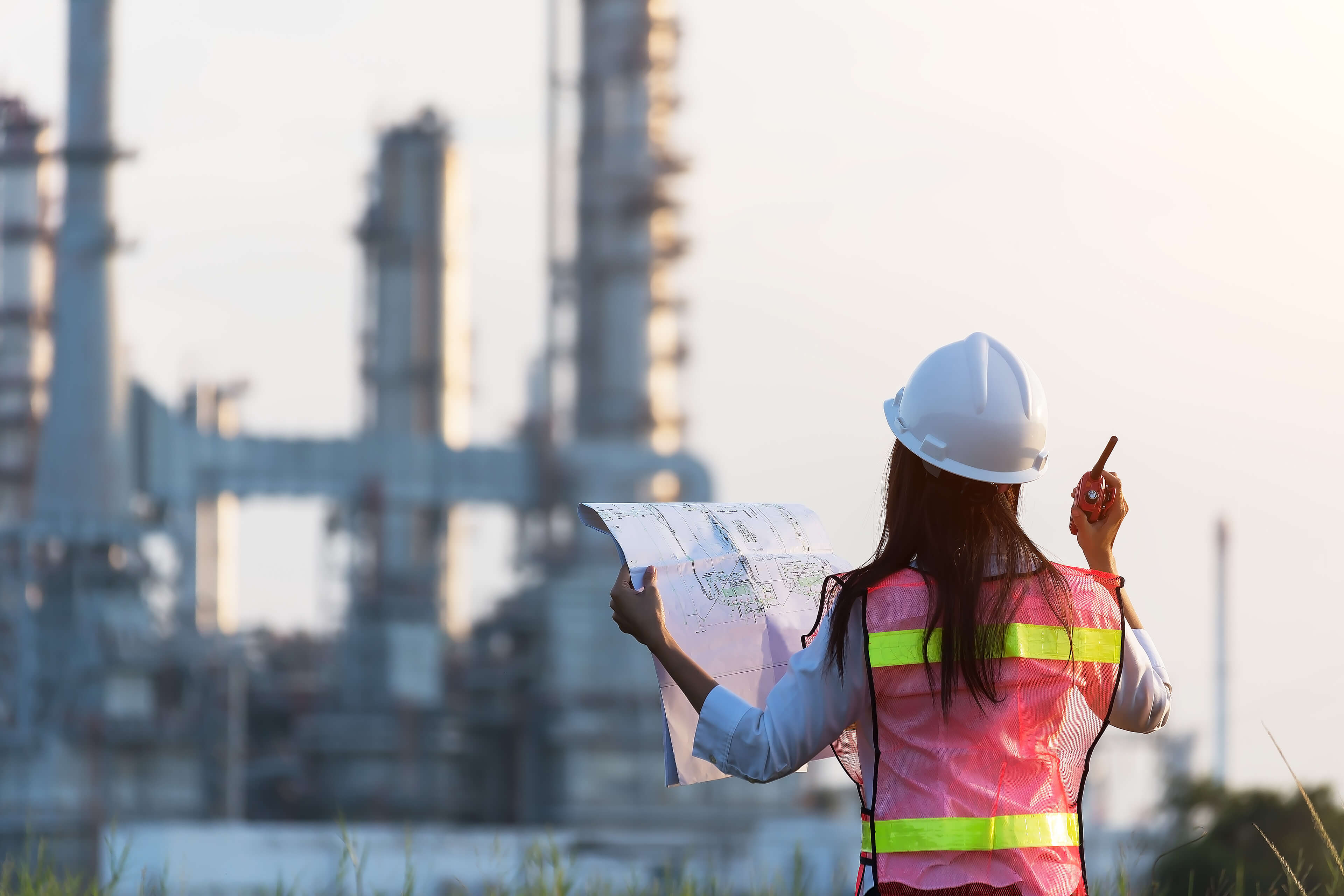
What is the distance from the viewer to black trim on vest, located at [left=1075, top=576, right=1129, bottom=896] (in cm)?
232

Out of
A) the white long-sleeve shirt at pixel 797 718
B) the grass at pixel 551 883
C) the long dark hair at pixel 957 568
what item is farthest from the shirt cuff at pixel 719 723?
the grass at pixel 551 883

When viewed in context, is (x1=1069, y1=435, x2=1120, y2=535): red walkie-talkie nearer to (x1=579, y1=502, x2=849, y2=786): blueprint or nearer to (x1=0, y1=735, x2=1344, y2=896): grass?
(x1=579, y1=502, x2=849, y2=786): blueprint

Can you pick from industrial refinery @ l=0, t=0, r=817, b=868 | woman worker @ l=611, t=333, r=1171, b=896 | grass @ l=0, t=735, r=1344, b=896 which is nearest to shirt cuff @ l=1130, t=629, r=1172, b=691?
woman worker @ l=611, t=333, r=1171, b=896

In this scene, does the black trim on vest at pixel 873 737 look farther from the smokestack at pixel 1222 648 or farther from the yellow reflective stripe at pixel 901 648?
the smokestack at pixel 1222 648

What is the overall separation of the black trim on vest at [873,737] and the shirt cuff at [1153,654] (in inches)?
15.3

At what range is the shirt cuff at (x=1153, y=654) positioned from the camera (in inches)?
98.0

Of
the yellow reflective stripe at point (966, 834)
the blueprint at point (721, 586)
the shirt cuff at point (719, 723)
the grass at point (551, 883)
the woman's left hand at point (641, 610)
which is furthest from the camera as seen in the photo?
the grass at point (551, 883)

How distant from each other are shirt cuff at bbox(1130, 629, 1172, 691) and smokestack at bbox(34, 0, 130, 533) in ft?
92.2

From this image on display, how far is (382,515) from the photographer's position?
30766mm

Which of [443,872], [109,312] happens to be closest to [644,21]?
[109,312]

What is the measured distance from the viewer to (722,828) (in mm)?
30938

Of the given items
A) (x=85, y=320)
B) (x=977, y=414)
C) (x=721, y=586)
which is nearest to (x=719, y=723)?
(x=721, y=586)

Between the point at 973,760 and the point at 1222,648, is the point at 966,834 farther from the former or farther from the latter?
the point at 1222,648

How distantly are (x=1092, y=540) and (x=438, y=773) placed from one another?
3011 cm
